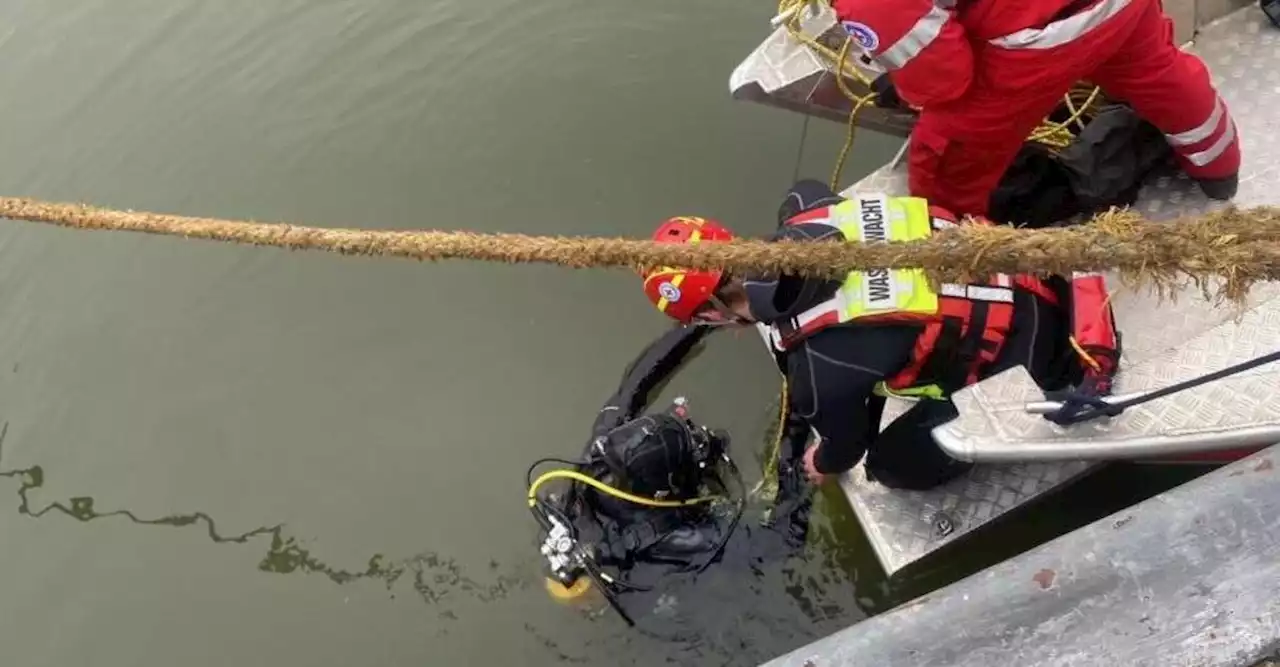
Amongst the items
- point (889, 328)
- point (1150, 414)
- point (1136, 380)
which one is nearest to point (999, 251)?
point (889, 328)

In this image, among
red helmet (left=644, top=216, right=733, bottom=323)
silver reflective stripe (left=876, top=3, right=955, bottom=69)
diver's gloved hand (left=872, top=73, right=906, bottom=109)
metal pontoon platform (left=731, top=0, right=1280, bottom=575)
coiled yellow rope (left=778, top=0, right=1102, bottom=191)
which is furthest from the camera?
diver's gloved hand (left=872, top=73, right=906, bottom=109)

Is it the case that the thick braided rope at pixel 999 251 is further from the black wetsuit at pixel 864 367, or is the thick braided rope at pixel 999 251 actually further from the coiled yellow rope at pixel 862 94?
the coiled yellow rope at pixel 862 94

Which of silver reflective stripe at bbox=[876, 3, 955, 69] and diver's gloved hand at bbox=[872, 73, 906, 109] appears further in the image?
diver's gloved hand at bbox=[872, 73, 906, 109]

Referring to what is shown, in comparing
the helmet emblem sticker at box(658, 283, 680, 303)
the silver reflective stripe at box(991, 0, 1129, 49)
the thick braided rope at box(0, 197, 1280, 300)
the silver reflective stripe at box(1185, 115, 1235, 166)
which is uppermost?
the thick braided rope at box(0, 197, 1280, 300)

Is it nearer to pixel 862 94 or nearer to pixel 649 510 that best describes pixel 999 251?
pixel 649 510

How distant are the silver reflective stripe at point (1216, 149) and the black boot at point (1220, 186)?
10 cm

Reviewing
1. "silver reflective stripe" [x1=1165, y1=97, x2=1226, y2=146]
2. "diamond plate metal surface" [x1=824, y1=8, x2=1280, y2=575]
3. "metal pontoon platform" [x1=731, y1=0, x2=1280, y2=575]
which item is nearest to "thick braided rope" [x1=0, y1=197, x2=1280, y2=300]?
"metal pontoon platform" [x1=731, y1=0, x2=1280, y2=575]

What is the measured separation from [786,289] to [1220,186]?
1858 millimetres

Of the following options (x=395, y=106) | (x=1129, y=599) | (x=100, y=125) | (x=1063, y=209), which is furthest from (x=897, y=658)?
(x=100, y=125)

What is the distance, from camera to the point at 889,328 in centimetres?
271

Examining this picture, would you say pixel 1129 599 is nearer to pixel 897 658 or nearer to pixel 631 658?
pixel 897 658

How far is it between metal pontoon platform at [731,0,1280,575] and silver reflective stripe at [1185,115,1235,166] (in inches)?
7.6

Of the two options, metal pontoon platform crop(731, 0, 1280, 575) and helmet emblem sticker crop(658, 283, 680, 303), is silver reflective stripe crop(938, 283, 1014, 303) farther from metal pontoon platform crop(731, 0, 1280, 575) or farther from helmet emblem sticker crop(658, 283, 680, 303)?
helmet emblem sticker crop(658, 283, 680, 303)

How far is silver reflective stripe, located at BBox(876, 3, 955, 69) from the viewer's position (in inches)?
113
